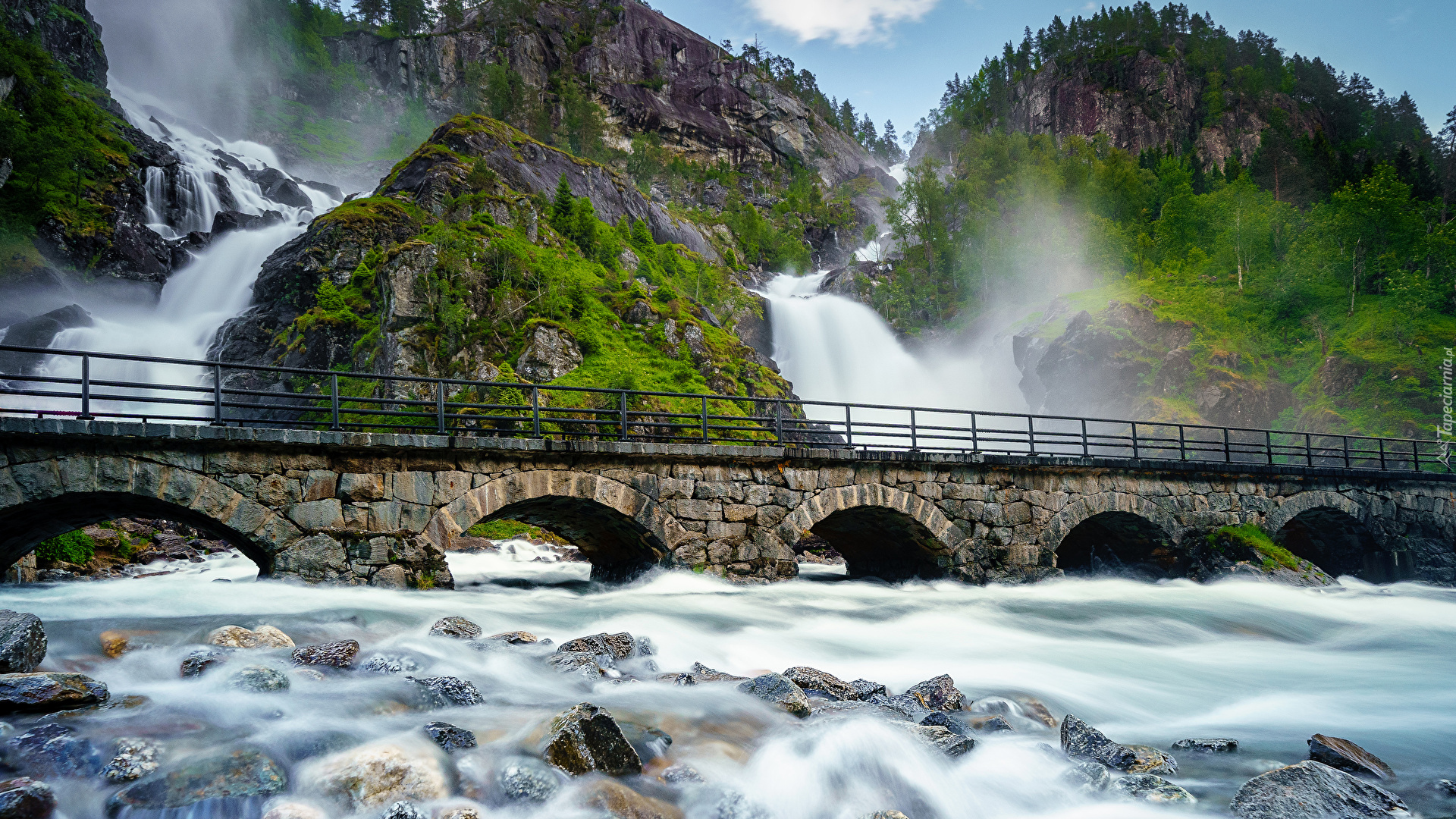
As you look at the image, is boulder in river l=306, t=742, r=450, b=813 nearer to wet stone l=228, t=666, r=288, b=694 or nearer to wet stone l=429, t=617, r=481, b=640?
wet stone l=228, t=666, r=288, b=694

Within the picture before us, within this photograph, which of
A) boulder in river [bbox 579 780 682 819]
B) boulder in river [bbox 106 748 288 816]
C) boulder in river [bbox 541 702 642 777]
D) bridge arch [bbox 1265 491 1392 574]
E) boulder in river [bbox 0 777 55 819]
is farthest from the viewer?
bridge arch [bbox 1265 491 1392 574]

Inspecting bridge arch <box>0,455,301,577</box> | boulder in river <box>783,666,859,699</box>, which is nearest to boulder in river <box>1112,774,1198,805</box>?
boulder in river <box>783,666,859,699</box>

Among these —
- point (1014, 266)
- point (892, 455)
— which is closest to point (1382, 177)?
point (1014, 266)

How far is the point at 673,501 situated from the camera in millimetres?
15078

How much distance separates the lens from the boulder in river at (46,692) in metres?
5.24

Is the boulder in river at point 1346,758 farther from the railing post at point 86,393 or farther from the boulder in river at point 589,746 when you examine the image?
the railing post at point 86,393

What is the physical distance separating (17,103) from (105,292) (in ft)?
49.6

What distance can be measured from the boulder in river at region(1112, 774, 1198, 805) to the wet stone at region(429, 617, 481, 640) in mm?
7219

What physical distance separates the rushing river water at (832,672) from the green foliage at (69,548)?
221 cm

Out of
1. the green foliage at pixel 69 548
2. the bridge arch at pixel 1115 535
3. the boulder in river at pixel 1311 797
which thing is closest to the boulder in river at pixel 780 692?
the boulder in river at pixel 1311 797

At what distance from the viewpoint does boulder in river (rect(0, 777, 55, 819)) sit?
4.17 meters

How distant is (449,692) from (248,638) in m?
2.69

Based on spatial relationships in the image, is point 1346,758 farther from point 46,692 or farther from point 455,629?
point 46,692

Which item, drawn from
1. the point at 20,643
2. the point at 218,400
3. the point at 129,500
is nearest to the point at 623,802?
the point at 20,643
